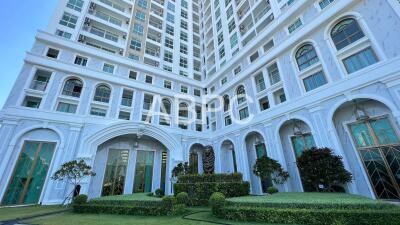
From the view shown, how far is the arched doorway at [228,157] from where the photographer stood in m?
21.3

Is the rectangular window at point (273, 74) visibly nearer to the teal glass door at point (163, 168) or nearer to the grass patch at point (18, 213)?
the teal glass door at point (163, 168)

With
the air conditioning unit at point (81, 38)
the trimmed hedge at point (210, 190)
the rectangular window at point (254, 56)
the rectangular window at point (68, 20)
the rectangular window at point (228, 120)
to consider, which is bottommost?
the trimmed hedge at point (210, 190)

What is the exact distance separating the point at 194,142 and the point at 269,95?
10.9 m

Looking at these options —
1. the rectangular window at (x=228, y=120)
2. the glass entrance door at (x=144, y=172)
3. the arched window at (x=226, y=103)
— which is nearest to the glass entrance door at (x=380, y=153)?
the rectangular window at (x=228, y=120)

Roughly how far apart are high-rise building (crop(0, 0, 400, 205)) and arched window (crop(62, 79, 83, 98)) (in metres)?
0.09

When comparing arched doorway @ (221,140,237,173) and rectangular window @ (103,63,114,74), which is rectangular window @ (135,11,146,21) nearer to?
rectangular window @ (103,63,114,74)

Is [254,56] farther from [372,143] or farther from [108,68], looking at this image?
[108,68]

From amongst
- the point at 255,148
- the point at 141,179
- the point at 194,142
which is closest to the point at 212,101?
the point at 194,142

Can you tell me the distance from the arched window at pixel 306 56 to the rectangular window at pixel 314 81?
3.60 ft

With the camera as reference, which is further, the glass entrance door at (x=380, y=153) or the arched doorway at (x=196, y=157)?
the arched doorway at (x=196, y=157)

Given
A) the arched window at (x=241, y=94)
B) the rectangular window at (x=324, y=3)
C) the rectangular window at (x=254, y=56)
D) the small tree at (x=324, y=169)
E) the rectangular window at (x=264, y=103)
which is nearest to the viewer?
the small tree at (x=324, y=169)

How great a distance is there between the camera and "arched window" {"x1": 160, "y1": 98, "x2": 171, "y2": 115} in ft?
77.3

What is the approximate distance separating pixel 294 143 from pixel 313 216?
1056 cm

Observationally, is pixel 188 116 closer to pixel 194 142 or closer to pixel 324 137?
pixel 194 142
